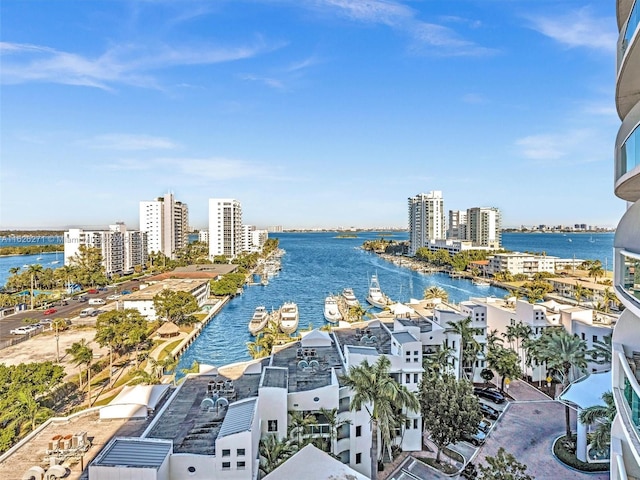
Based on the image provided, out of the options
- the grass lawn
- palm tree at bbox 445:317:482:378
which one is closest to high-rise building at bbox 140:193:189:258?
palm tree at bbox 445:317:482:378

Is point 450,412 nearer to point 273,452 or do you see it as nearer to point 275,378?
point 275,378

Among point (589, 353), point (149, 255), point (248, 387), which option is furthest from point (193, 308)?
point (149, 255)

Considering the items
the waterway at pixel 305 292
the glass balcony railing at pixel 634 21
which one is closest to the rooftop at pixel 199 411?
the glass balcony railing at pixel 634 21

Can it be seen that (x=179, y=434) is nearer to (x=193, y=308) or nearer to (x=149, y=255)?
(x=193, y=308)

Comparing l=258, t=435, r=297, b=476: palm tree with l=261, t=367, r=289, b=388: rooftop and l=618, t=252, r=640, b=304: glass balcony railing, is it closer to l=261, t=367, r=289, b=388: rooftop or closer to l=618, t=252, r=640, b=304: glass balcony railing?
l=261, t=367, r=289, b=388: rooftop

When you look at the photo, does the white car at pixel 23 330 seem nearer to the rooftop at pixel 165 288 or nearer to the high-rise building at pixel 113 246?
the rooftop at pixel 165 288

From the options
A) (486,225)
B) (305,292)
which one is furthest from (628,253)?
(486,225)
